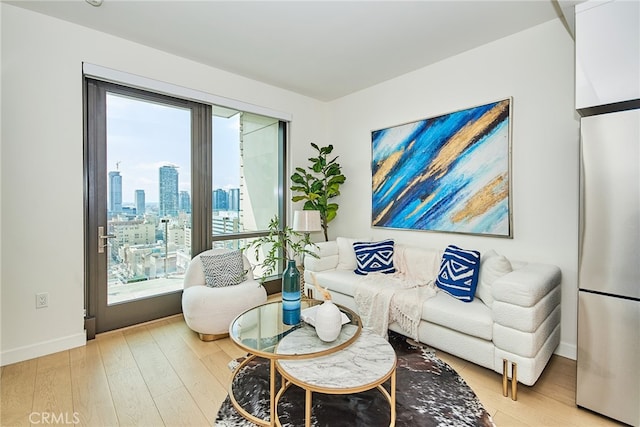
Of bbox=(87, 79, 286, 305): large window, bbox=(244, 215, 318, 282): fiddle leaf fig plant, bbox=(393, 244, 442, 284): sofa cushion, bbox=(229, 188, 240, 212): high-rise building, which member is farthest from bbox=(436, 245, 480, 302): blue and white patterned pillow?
bbox=(229, 188, 240, 212): high-rise building

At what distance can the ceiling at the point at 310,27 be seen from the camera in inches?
88.7

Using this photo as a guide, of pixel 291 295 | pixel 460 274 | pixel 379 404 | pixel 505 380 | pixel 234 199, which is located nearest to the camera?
pixel 379 404

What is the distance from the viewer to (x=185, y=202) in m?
3.30

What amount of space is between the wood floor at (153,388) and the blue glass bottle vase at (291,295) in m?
0.63

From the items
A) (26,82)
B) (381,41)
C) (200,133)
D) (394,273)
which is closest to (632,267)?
(394,273)

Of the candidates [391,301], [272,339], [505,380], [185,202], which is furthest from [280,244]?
[505,380]

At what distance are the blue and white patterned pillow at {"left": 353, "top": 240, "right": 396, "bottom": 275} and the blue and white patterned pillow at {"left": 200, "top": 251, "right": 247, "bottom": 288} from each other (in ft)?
4.09

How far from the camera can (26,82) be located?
2312mm

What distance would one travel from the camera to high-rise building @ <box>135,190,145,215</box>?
302 cm

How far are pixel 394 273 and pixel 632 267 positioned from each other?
182 centimetres

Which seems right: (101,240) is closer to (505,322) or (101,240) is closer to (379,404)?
(379,404)

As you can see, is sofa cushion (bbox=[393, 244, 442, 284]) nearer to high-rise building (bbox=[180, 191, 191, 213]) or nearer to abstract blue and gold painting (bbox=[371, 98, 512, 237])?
abstract blue and gold painting (bbox=[371, 98, 512, 237])

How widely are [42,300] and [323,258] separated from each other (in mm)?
2533

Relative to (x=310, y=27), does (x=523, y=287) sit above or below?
below
